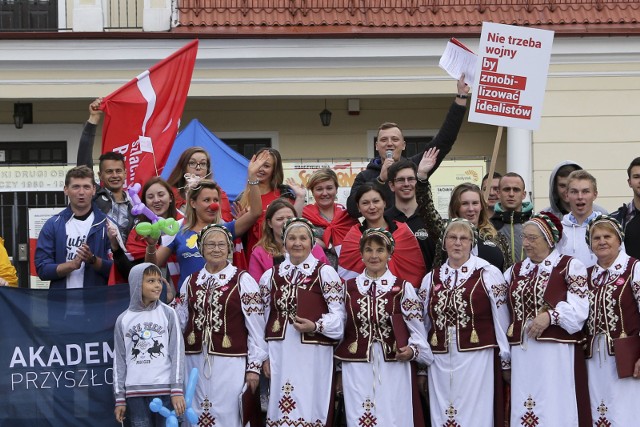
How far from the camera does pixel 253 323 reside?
7.64 meters

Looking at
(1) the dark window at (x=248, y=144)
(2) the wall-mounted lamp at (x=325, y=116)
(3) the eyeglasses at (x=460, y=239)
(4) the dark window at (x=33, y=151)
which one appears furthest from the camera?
(1) the dark window at (x=248, y=144)

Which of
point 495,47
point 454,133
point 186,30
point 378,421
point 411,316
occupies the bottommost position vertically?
point 378,421

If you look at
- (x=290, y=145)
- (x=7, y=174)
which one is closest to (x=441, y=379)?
(x=7, y=174)

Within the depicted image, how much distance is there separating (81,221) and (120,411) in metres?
1.58

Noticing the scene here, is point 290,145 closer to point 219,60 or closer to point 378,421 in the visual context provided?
point 219,60

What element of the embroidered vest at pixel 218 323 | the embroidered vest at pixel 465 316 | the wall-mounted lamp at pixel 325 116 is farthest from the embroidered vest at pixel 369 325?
the wall-mounted lamp at pixel 325 116

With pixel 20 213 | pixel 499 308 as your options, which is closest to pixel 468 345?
pixel 499 308

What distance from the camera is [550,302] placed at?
7.43 metres

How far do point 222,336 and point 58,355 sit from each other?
118 cm

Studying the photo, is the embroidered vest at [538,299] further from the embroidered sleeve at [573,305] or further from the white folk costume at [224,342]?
the white folk costume at [224,342]

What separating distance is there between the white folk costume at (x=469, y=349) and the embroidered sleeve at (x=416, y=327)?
0.08m

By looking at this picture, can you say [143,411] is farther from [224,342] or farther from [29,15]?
[29,15]

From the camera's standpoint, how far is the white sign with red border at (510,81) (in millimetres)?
9039

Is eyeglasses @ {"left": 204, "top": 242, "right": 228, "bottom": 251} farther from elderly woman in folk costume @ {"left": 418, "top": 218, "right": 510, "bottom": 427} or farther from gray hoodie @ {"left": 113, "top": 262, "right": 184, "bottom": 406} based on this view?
elderly woman in folk costume @ {"left": 418, "top": 218, "right": 510, "bottom": 427}
